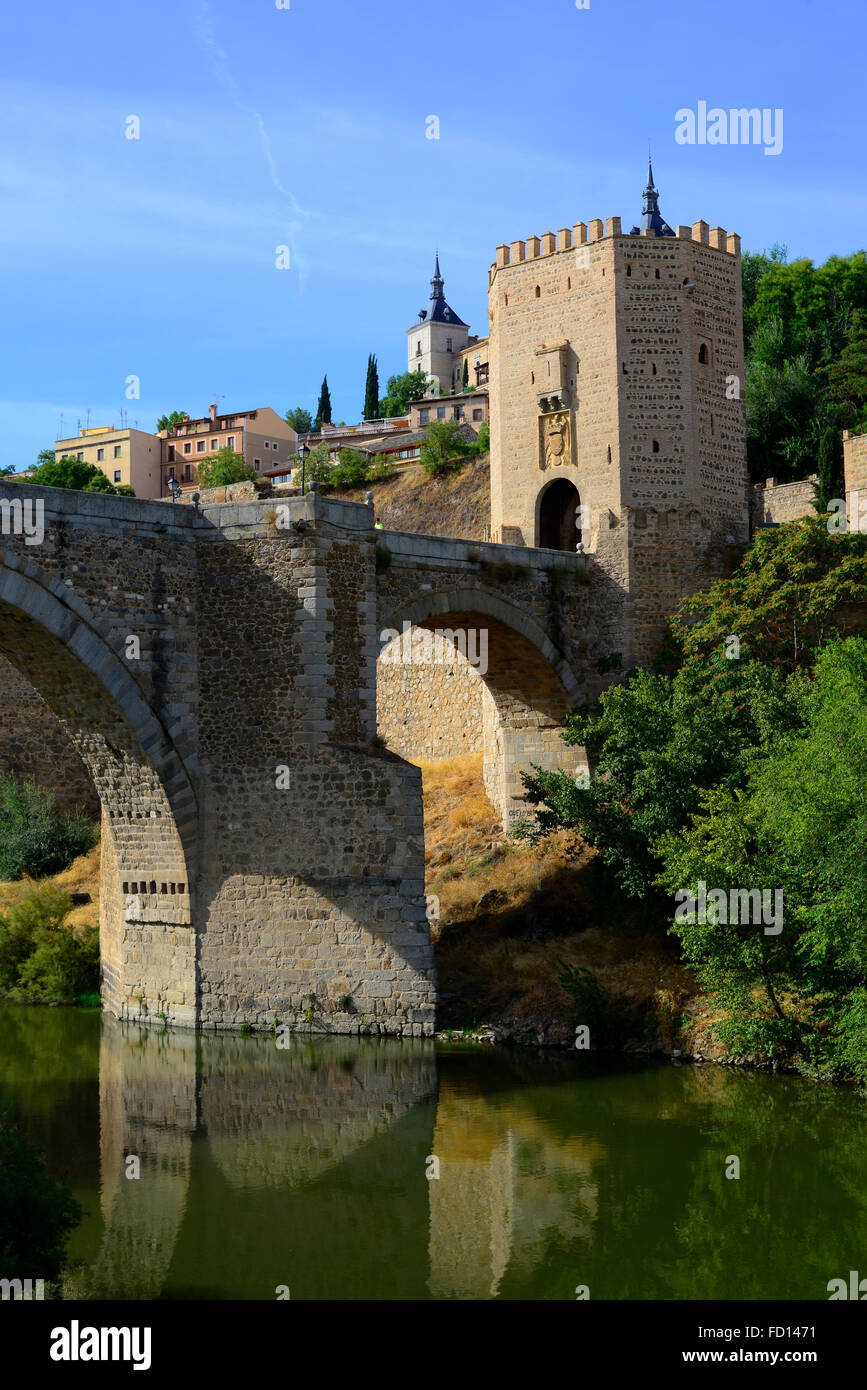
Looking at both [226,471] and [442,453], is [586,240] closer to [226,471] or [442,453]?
[442,453]

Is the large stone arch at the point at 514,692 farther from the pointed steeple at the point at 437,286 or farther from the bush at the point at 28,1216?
the pointed steeple at the point at 437,286

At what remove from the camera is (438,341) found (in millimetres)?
89750

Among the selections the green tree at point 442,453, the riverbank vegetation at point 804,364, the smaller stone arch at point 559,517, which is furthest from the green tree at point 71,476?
the smaller stone arch at point 559,517

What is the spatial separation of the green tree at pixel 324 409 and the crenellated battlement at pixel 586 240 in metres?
49.4

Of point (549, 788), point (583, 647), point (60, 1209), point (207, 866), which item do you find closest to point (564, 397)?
point (583, 647)

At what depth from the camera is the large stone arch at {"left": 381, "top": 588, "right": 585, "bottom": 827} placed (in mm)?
20969

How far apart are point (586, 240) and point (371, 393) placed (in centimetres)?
5471

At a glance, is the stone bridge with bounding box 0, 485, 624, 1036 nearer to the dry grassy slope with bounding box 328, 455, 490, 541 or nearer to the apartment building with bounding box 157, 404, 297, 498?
the dry grassy slope with bounding box 328, 455, 490, 541

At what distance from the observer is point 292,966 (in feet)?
55.3

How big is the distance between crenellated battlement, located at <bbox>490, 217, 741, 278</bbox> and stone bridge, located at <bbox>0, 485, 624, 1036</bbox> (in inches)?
302

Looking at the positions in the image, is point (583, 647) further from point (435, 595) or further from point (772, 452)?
point (772, 452)

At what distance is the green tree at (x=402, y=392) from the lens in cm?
7694

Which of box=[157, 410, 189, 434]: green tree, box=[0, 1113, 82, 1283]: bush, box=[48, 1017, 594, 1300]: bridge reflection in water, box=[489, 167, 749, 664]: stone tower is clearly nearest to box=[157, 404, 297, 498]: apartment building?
box=[157, 410, 189, 434]: green tree
